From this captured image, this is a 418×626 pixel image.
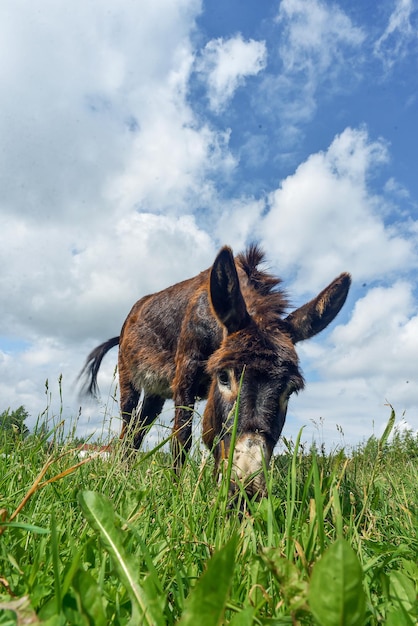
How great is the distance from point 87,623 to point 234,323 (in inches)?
163

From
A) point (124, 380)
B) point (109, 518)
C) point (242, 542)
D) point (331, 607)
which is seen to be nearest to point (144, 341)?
point (124, 380)

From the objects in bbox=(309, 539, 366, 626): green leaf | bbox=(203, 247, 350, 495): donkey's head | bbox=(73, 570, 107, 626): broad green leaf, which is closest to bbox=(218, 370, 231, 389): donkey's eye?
bbox=(203, 247, 350, 495): donkey's head

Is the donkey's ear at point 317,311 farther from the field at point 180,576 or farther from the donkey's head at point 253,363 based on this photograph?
the field at point 180,576

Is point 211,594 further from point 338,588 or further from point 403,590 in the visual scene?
point 403,590

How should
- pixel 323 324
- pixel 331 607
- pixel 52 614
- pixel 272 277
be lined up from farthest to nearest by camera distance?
pixel 272 277
pixel 323 324
pixel 52 614
pixel 331 607

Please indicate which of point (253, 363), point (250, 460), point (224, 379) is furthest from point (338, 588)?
point (224, 379)

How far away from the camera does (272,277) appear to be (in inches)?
258

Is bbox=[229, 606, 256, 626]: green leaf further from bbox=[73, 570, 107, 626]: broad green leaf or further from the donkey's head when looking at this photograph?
the donkey's head

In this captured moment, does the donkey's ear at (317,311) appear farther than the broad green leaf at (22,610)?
Yes

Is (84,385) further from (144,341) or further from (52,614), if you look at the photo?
(52,614)

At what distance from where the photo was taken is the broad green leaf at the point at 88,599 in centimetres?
97

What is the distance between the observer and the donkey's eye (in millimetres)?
4648

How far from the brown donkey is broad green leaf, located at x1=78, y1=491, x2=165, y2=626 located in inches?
41.1

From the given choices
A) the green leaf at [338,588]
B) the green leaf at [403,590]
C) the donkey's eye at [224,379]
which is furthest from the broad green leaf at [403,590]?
the donkey's eye at [224,379]
